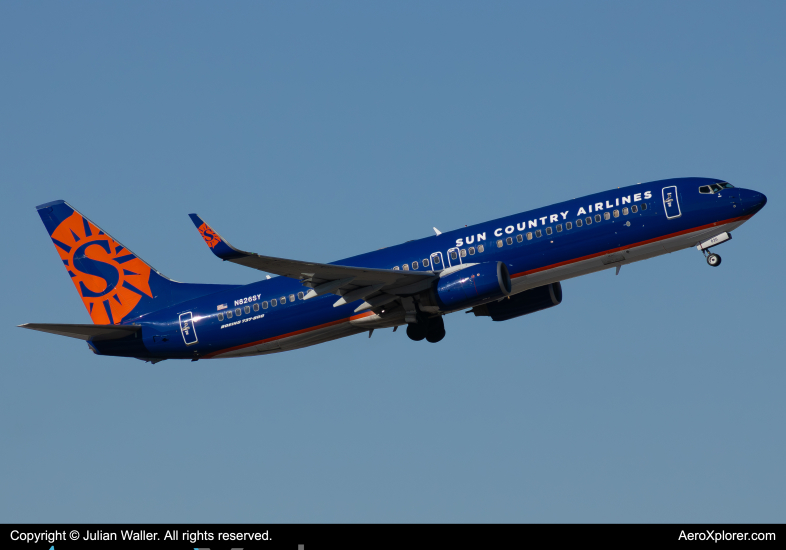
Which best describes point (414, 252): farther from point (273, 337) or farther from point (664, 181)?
point (664, 181)

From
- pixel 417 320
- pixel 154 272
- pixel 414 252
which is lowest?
pixel 417 320

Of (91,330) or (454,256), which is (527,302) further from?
(91,330)

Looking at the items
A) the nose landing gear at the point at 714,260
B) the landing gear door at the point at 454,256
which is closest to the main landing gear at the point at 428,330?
the landing gear door at the point at 454,256

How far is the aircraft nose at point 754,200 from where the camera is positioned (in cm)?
4341

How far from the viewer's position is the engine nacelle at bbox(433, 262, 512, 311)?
4347 centimetres

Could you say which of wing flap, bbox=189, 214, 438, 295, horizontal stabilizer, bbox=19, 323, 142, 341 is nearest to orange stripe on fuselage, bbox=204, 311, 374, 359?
wing flap, bbox=189, 214, 438, 295

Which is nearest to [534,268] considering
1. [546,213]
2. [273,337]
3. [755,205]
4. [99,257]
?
[546,213]

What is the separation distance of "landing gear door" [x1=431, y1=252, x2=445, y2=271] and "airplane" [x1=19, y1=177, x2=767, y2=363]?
0.18 ft

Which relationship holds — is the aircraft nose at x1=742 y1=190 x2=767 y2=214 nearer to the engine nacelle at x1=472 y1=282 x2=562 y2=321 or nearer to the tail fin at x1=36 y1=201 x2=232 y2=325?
the engine nacelle at x1=472 y1=282 x2=562 y2=321

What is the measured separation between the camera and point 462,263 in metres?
45.7

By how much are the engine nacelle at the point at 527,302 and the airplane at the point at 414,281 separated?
55 mm

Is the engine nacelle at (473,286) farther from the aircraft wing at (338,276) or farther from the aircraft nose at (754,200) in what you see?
the aircraft nose at (754,200)

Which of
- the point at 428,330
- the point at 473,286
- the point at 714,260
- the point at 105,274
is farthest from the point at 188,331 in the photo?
the point at 714,260

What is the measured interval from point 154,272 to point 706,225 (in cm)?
2760
